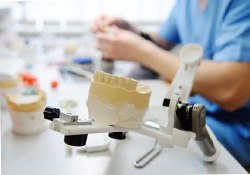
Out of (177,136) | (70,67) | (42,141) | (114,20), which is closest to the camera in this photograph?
(177,136)

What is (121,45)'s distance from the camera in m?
1.09

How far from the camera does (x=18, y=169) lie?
651mm

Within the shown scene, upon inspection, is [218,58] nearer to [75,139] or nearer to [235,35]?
[235,35]

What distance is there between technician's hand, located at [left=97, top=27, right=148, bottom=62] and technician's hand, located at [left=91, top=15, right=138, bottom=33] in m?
0.11

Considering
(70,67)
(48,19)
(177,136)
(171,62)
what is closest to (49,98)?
(70,67)

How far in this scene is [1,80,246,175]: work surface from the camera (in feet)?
2.15

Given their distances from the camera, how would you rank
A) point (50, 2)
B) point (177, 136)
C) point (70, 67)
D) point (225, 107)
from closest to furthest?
point (177, 136), point (225, 107), point (70, 67), point (50, 2)

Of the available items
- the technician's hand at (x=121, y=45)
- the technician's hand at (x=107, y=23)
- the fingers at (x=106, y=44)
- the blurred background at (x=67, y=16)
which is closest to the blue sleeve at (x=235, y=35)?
the technician's hand at (x=121, y=45)

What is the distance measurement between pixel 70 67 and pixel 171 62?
0.40 meters

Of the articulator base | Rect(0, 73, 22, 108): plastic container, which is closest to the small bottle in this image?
Rect(0, 73, 22, 108): plastic container

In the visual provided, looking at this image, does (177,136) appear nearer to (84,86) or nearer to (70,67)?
(84,86)

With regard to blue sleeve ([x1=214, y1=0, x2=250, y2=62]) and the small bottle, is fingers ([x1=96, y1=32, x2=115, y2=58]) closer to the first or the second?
the small bottle

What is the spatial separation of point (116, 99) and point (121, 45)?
1.79 feet

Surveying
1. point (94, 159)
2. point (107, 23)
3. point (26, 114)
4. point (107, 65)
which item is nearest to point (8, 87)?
point (26, 114)
